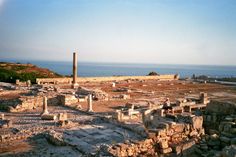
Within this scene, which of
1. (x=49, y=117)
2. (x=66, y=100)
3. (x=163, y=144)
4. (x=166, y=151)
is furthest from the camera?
(x=66, y=100)

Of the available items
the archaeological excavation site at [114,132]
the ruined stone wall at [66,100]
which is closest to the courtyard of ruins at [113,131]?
the archaeological excavation site at [114,132]

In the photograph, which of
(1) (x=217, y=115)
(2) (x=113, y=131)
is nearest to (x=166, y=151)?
(2) (x=113, y=131)

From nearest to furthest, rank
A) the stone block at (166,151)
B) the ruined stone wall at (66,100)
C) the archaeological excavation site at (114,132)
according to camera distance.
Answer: the archaeological excavation site at (114,132) → the stone block at (166,151) → the ruined stone wall at (66,100)

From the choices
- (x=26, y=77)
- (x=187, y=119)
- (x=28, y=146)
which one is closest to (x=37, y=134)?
(x=28, y=146)

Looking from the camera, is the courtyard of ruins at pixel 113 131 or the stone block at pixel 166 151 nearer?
the courtyard of ruins at pixel 113 131

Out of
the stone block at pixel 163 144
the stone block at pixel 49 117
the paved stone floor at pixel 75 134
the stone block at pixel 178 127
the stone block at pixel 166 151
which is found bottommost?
the paved stone floor at pixel 75 134

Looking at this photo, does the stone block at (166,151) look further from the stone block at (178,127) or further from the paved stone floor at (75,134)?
the paved stone floor at (75,134)

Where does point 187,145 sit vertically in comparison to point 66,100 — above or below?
above

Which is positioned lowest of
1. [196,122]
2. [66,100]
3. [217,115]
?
[66,100]

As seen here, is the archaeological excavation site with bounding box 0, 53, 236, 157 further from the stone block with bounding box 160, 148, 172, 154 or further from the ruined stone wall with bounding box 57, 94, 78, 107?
the ruined stone wall with bounding box 57, 94, 78, 107

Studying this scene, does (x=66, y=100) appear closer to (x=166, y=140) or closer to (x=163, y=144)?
(x=166, y=140)

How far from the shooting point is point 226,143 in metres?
10.9

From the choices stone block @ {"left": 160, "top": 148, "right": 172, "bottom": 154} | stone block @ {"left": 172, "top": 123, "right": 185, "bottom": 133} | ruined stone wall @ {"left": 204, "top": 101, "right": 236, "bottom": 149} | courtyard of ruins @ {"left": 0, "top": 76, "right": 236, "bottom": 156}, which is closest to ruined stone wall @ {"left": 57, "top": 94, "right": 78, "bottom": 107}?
courtyard of ruins @ {"left": 0, "top": 76, "right": 236, "bottom": 156}

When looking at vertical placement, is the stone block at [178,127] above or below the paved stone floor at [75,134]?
above
